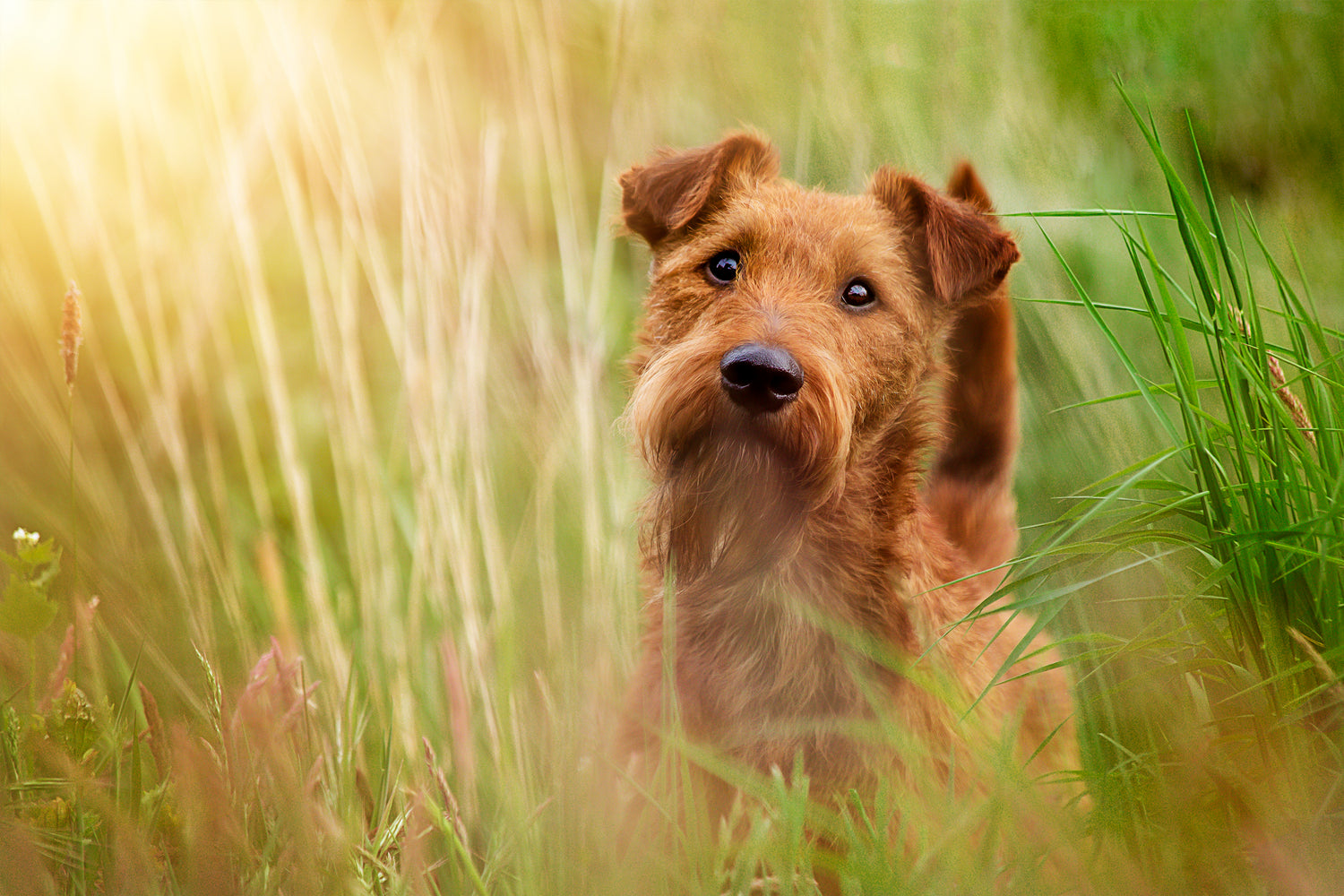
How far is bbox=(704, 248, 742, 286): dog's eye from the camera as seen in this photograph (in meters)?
2.13

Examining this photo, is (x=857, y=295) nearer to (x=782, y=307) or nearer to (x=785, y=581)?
(x=782, y=307)

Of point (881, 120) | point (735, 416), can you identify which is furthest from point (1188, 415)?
point (881, 120)

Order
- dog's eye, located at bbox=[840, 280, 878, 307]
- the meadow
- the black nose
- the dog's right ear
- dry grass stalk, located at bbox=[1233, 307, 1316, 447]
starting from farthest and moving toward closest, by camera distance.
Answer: the dog's right ear
dog's eye, located at bbox=[840, 280, 878, 307]
the black nose
dry grass stalk, located at bbox=[1233, 307, 1316, 447]
the meadow

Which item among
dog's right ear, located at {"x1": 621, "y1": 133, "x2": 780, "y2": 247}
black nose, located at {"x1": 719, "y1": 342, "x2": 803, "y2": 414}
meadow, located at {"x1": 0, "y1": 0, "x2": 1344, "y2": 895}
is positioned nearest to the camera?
meadow, located at {"x1": 0, "y1": 0, "x2": 1344, "y2": 895}

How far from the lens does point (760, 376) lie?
173 centimetres

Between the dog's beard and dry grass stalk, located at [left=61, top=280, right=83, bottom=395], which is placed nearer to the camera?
dry grass stalk, located at [left=61, top=280, right=83, bottom=395]

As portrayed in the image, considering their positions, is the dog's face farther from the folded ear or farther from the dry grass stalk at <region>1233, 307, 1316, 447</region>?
the dry grass stalk at <region>1233, 307, 1316, 447</region>

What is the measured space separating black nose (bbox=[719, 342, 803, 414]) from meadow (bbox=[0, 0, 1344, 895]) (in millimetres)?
461

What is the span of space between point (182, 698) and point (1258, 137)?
3.05m

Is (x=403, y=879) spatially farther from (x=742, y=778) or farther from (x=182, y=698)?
(x=182, y=698)

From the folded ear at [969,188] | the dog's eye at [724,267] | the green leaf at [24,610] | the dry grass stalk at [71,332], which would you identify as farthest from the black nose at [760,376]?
the green leaf at [24,610]

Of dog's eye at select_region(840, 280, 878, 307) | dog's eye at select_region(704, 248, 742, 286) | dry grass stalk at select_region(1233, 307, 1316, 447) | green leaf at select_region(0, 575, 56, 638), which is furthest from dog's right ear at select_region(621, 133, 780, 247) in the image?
green leaf at select_region(0, 575, 56, 638)

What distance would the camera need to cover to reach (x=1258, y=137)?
96.0 inches

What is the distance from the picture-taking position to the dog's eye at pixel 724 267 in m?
2.13
